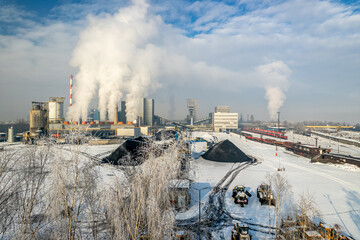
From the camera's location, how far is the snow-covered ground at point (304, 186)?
11.0 metres

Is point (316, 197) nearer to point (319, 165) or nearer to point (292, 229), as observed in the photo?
point (292, 229)

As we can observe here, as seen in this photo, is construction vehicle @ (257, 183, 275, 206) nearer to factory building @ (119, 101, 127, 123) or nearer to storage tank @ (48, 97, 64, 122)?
storage tank @ (48, 97, 64, 122)

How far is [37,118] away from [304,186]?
5460cm

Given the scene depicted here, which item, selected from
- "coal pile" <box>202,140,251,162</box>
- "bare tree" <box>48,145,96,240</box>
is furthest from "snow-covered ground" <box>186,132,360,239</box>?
"bare tree" <box>48,145,96,240</box>

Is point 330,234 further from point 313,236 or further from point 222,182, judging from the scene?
point 222,182

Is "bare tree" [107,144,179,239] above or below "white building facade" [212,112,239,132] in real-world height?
below

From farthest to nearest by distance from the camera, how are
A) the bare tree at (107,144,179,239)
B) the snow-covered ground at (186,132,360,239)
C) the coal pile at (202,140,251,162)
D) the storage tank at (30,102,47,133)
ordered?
the storage tank at (30,102,47,133) < the coal pile at (202,140,251,162) < the snow-covered ground at (186,132,360,239) < the bare tree at (107,144,179,239)

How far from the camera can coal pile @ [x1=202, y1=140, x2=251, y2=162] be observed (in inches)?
993

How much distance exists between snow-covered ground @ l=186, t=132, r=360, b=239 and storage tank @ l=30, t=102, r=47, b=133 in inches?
1681

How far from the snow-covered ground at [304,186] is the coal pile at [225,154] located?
3.14 ft

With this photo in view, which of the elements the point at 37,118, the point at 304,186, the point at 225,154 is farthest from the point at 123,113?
the point at 304,186

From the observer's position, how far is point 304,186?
1588 cm

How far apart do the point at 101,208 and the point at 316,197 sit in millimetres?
13810

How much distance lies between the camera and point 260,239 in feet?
29.9
